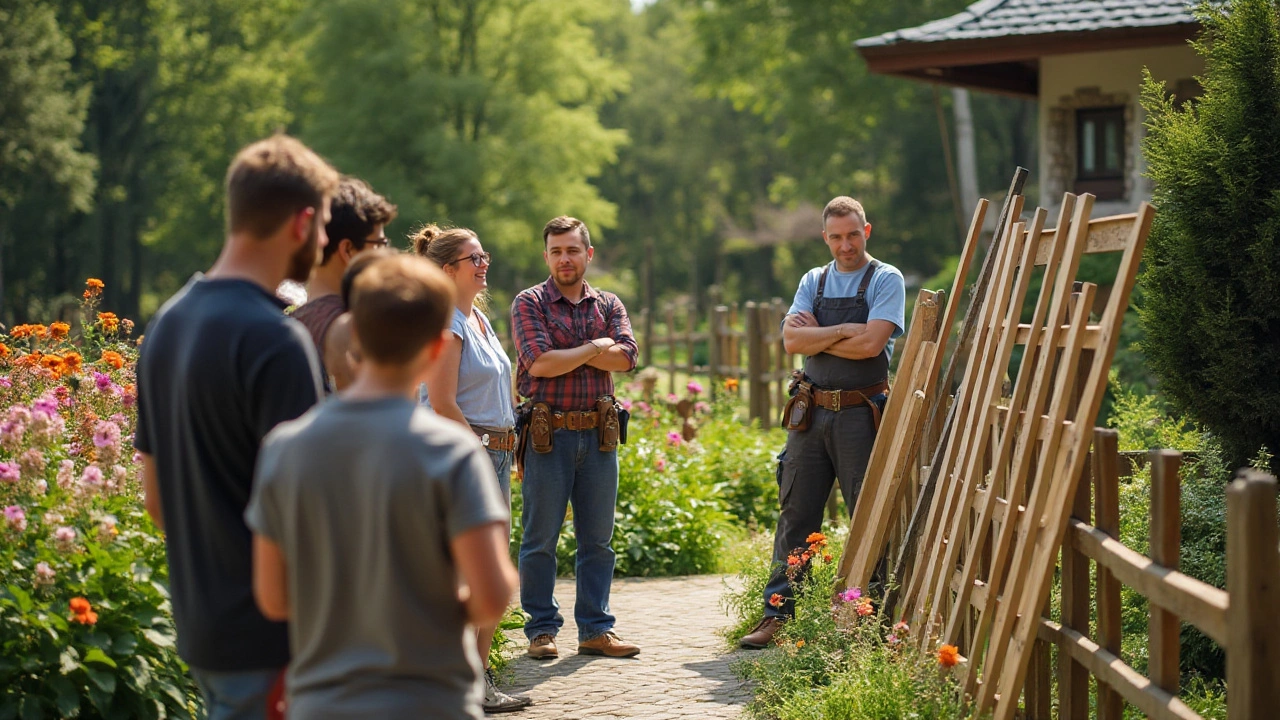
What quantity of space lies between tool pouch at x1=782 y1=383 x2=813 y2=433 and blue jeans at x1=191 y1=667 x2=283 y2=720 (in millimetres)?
3944

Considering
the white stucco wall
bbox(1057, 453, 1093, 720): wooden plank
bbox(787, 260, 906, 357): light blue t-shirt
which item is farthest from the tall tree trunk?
bbox(1057, 453, 1093, 720): wooden plank

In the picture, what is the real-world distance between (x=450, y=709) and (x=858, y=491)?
4149mm

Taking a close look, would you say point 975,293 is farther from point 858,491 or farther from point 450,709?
point 450,709

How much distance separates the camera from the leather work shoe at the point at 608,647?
643 centimetres

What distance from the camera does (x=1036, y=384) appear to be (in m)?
4.30

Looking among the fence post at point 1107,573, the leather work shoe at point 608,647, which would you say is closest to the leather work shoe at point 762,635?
the leather work shoe at point 608,647

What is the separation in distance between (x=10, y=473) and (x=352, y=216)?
1.63 metres

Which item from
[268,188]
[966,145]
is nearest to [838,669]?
[268,188]

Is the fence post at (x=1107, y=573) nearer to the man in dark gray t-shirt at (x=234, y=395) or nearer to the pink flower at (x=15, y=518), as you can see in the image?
the man in dark gray t-shirt at (x=234, y=395)

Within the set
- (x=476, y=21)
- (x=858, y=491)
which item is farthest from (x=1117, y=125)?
(x=476, y=21)

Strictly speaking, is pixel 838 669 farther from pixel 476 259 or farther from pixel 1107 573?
pixel 476 259

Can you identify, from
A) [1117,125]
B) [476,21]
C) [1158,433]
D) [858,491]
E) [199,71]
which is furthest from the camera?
[199,71]

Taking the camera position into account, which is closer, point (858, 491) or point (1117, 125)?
point (858, 491)

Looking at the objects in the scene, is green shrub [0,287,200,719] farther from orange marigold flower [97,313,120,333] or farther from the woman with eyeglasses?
orange marigold flower [97,313,120,333]
